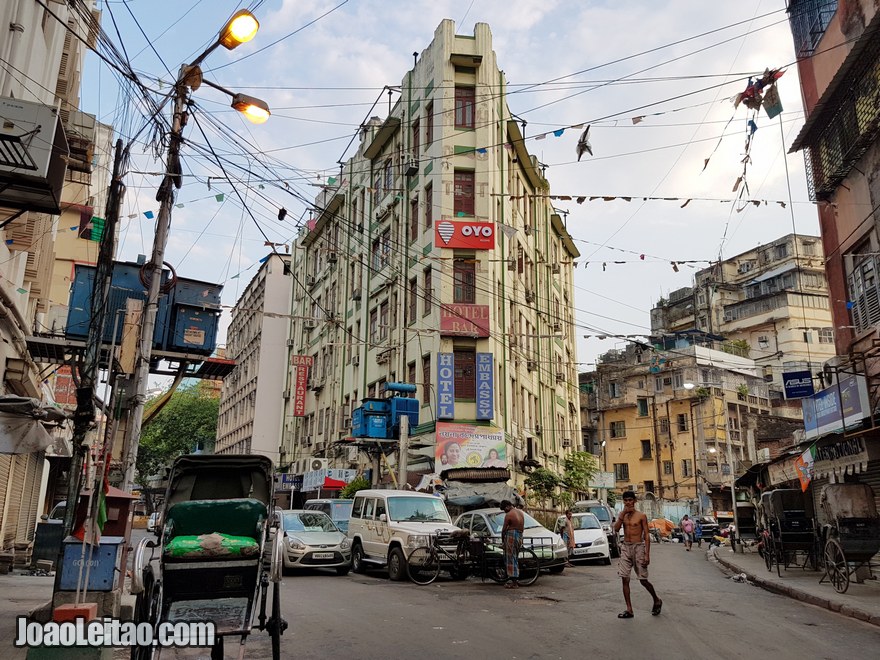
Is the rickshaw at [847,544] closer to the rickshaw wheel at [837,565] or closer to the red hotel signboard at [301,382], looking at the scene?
the rickshaw wheel at [837,565]

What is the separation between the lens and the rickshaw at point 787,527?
1700cm

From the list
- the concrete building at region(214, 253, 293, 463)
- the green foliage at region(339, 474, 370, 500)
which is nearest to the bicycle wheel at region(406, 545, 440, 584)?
the green foliage at region(339, 474, 370, 500)

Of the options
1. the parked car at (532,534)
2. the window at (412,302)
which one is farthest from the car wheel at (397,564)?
the window at (412,302)

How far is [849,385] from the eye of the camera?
15789mm

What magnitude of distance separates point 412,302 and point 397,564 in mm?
17017

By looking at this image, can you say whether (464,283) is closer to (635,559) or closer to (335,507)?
(335,507)

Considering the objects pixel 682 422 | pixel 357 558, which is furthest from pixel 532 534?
pixel 682 422

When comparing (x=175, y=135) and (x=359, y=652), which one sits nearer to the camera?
(x=359, y=652)

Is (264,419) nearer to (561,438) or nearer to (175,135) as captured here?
(561,438)

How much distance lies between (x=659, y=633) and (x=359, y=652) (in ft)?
13.3

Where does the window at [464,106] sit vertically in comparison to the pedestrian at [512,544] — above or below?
above

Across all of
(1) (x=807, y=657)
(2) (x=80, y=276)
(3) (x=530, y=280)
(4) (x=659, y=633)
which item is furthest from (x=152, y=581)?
(3) (x=530, y=280)

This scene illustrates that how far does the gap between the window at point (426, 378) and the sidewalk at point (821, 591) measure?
44.3 ft

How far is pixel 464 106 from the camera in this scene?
3130cm
